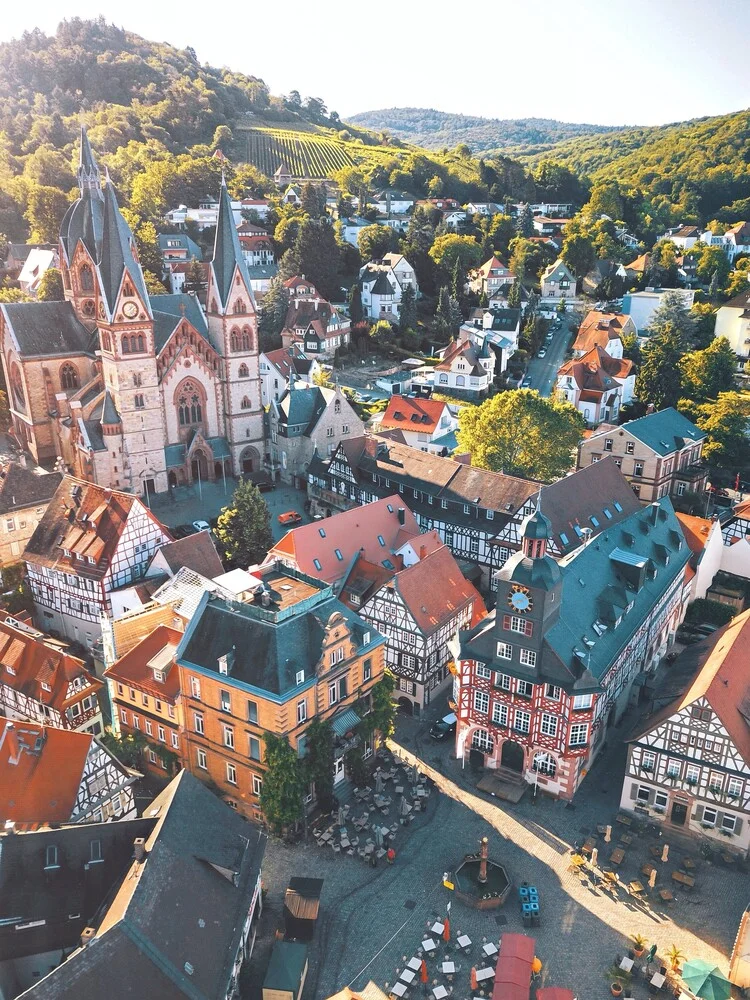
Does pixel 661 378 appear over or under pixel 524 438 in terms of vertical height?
over

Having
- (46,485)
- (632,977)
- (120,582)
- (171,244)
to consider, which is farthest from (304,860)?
(171,244)

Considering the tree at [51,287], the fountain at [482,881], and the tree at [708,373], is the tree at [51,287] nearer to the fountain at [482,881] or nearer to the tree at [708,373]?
the tree at [708,373]

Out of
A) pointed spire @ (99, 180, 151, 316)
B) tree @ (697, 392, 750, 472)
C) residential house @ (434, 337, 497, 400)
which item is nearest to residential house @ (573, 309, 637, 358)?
residential house @ (434, 337, 497, 400)

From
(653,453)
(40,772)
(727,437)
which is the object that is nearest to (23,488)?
(40,772)

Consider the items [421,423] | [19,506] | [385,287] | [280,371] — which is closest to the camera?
[19,506]

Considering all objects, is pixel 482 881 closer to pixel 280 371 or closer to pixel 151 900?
pixel 151 900

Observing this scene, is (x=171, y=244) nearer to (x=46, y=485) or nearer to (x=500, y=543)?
(x=46, y=485)
